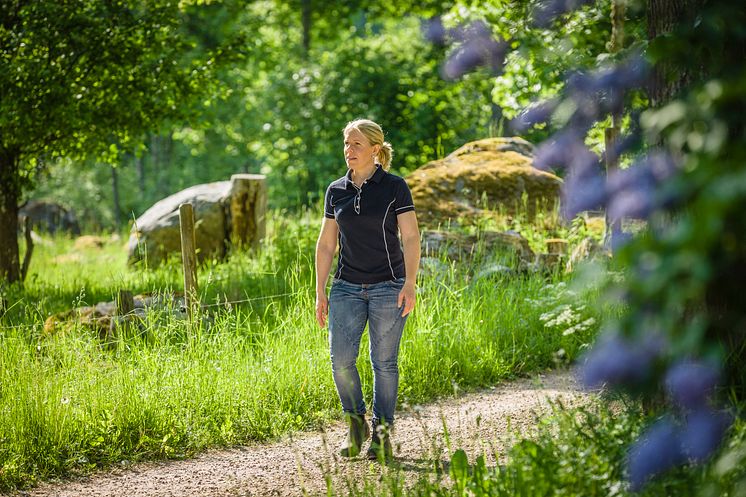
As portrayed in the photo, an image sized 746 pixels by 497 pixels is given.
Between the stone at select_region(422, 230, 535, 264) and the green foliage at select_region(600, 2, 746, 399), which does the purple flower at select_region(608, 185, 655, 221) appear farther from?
the stone at select_region(422, 230, 535, 264)

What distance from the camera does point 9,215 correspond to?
10.5m

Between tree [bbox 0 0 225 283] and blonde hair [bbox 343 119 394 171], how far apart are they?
582cm

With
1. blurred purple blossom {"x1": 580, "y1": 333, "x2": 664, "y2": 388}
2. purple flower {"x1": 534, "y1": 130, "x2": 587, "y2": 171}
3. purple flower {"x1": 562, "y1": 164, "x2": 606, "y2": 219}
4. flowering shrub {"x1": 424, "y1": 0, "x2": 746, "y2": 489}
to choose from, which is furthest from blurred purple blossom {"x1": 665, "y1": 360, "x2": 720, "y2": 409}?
purple flower {"x1": 534, "y1": 130, "x2": 587, "y2": 171}

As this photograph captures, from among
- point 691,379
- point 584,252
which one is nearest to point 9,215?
point 584,252

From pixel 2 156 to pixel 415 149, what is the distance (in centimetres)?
743

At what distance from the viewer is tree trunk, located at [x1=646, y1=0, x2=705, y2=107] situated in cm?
341

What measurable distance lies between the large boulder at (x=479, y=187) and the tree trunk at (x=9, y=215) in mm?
4862

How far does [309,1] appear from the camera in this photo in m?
20.2

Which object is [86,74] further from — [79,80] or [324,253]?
[324,253]

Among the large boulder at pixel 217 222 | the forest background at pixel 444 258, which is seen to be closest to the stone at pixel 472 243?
the forest background at pixel 444 258

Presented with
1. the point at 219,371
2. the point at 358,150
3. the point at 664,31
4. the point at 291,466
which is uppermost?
the point at 664,31

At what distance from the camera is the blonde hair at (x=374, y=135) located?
14.9 feet

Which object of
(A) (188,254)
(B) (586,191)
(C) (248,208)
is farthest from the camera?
(C) (248,208)

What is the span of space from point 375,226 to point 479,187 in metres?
6.26
